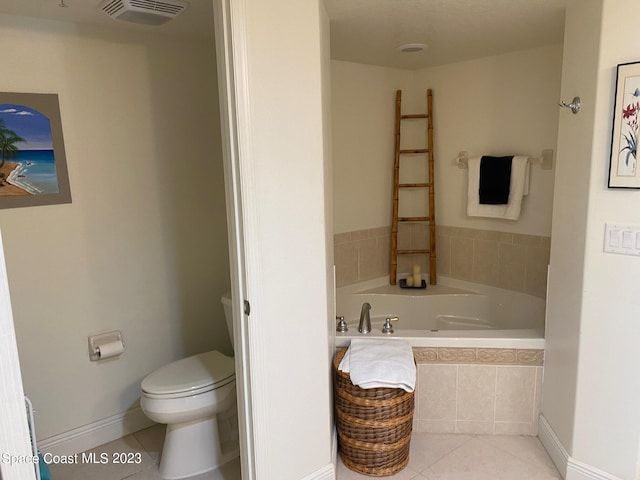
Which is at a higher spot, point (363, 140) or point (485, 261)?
point (363, 140)

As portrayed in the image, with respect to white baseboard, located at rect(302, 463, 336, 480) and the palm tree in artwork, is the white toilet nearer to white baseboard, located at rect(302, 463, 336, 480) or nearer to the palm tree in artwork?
white baseboard, located at rect(302, 463, 336, 480)

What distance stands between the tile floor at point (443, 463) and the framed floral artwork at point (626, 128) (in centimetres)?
138

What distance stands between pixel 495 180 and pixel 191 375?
227cm

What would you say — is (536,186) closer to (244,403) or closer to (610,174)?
(610,174)

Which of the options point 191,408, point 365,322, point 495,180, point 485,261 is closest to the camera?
point 191,408

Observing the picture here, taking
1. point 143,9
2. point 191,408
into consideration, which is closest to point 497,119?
point 143,9

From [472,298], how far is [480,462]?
1.29 m

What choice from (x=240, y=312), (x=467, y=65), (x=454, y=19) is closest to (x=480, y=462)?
(x=240, y=312)

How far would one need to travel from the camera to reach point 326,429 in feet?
6.77

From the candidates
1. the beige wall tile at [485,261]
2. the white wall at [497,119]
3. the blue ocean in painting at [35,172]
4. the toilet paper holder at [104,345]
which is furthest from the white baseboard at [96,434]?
the white wall at [497,119]

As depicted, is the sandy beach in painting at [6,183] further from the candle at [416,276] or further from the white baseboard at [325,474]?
the candle at [416,276]

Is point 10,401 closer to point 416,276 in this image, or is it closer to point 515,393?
point 515,393

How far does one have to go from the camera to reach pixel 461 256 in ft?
11.4

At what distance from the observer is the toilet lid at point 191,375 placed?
7.18 ft
